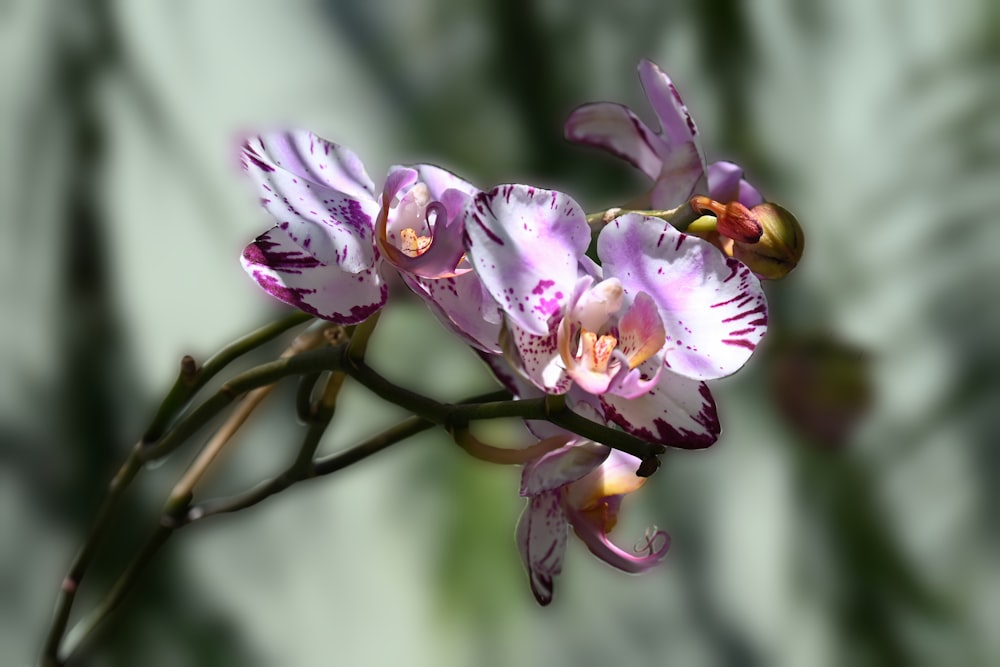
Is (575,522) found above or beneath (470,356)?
above

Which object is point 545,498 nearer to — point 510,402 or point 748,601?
point 510,402

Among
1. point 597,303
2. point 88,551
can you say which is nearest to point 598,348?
point 597,303

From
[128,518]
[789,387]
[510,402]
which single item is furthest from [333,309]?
[789,387]

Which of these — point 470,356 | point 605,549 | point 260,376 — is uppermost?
point 260,376

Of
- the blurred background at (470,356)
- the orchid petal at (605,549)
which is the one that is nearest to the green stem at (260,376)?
the orchid petal at (605,549)

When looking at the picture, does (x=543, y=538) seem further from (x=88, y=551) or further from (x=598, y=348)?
(x=88, y=551)

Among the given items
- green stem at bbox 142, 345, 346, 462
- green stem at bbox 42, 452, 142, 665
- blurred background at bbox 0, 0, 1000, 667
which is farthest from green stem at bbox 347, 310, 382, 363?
blurred background at bbox 0, 0, 1000, 667

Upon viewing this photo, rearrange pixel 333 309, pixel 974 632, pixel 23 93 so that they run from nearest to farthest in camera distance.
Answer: pixel 333 309 < pixel 23 93 < pixel 974 632

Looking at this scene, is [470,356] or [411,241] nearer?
[411,241]

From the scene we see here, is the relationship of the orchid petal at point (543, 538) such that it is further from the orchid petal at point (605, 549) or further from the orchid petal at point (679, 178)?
the orchid petal at point (679, 178)
